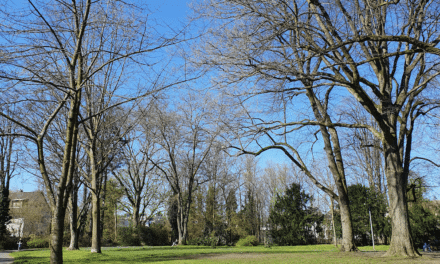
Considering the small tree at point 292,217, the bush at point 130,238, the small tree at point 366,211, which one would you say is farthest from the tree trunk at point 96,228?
the small tree at point 366,211

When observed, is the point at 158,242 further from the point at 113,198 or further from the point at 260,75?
the point at 260,75

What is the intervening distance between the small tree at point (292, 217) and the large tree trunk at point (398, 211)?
16.5 m

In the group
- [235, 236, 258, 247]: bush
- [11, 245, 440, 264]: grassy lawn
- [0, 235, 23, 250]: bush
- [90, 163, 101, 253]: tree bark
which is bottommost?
[235, 236, 258, 247]: bush

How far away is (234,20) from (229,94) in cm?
206

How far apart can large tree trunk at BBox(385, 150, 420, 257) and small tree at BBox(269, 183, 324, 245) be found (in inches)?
649

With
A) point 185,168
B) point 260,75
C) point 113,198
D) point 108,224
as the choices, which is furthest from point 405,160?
point 108,224

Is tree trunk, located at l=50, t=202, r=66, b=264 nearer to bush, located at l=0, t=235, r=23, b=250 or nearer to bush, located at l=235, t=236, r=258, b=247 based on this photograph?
bush, located at l=235, t=236, r=258, b=247

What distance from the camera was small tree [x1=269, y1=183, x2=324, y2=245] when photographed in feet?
83.0

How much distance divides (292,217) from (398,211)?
17.1m

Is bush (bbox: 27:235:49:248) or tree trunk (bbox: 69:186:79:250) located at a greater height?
tree trunk (bbox: 69:186:79:250)

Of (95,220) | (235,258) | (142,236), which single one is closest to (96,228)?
(95,220)

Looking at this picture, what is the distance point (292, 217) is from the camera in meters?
25.8

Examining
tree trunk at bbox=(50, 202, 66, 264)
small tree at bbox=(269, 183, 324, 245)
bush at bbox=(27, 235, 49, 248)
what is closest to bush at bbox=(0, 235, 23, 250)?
bush at bbox=(27, 235, 49, 248)

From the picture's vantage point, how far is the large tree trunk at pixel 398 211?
910 cm
